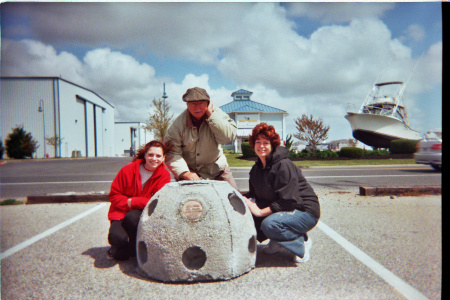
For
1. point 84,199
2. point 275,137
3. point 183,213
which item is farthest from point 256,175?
point 84,199

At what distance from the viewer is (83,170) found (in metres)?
12.9

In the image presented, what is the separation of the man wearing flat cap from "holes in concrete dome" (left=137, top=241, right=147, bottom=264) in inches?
33.6

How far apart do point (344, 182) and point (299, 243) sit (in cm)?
658

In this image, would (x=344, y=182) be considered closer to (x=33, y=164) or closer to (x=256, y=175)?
(x=256, y=175)

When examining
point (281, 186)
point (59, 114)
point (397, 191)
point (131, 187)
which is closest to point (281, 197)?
point (281, 186)

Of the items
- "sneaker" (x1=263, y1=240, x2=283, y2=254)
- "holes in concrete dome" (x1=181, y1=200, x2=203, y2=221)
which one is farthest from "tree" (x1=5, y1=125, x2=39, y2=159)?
"sneaker" (x1=263, y1=240, x2=283, y2=254)

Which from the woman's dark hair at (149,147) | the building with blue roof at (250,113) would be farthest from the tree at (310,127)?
the woman's dark hair at (149,147)

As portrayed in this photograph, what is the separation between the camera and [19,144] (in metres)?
2.35

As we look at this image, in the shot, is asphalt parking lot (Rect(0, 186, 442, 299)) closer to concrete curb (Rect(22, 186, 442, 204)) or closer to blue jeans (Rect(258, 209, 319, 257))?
blue jeans (Rect(258, 209, 319, 257))

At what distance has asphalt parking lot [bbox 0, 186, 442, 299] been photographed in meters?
2.27

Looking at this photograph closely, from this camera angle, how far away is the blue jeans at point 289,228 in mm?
2822

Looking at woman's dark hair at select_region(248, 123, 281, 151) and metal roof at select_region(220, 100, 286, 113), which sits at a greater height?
metal roof at select_region(220, 100, 286, 113)

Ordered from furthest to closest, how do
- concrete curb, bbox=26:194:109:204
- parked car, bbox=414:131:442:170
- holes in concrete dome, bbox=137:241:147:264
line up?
concrete curb, bbox=26:194:109:204, holes in concrete dome, bbox=137:241:147:264, parked car, bbox=414:131:442:170
